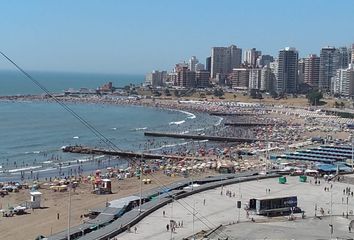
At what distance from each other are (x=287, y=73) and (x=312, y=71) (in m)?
12.2

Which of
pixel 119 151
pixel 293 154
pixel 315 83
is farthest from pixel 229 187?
pixel 315 83

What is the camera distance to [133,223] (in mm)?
21266

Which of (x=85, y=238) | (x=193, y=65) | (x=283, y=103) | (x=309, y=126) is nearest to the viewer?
(x=85, y=238)

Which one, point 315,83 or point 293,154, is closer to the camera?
point 293,154

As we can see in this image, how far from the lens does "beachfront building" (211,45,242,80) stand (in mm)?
174500

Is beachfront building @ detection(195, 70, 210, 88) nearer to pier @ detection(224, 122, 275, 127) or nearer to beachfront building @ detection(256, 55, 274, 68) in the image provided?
beachfront building @ detection(256, 55, 274, 68)

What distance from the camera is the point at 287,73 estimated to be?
443 feet

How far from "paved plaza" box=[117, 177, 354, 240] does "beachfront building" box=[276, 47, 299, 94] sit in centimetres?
10602

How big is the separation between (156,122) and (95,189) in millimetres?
45171

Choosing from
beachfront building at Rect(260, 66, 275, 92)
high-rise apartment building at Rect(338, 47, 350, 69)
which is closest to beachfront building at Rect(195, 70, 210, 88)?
beachfront building at Rect(260, 66, 275, 92)

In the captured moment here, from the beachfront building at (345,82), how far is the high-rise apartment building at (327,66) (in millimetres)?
14671

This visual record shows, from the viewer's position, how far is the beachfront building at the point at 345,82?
118125mm

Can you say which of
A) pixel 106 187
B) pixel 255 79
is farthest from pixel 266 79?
pixel 106 187

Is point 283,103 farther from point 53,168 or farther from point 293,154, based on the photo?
point 53,168
